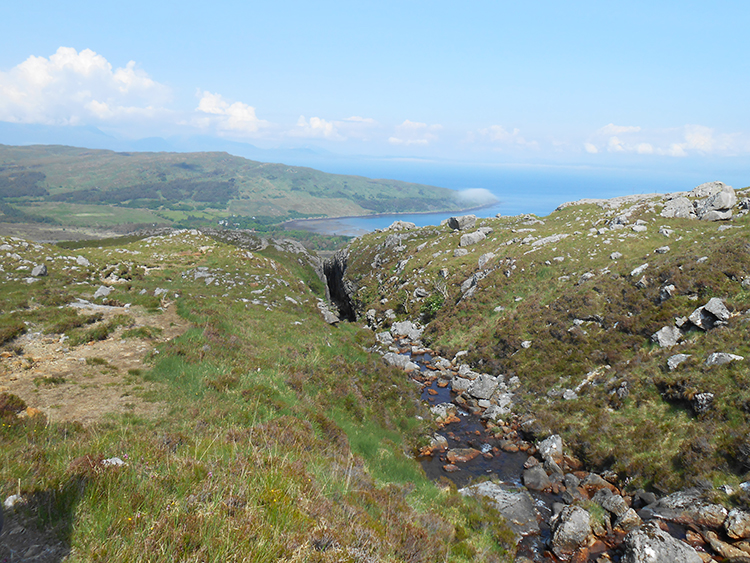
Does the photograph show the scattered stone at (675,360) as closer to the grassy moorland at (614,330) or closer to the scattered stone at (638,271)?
the grassy moorland at (614,330)

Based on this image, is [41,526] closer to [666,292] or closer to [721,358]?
[721,358]

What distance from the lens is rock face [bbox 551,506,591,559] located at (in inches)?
458

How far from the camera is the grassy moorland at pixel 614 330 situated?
15062 mm

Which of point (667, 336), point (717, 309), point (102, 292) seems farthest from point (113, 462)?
point (717, 309)

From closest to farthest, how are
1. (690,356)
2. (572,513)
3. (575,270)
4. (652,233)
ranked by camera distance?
(572,513) → (690,356) → (575,270) → (652,233)

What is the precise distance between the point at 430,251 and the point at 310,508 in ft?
165

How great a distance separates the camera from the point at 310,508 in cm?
621

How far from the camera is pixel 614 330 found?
2423 centimetres

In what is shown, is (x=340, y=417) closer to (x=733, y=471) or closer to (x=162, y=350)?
(x=162, y=350)

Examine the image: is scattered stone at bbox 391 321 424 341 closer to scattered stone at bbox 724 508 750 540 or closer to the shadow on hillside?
scattered stone at bbox 724 508 750 540

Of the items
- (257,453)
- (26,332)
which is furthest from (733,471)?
(26,332)

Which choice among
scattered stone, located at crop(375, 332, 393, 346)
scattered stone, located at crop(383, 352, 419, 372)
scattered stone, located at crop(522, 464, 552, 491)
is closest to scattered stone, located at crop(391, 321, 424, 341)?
scattered stone, located at crop(375, 332, 393, 346)

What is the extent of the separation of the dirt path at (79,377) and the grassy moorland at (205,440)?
0.07 m

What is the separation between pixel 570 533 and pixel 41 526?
14.2m
